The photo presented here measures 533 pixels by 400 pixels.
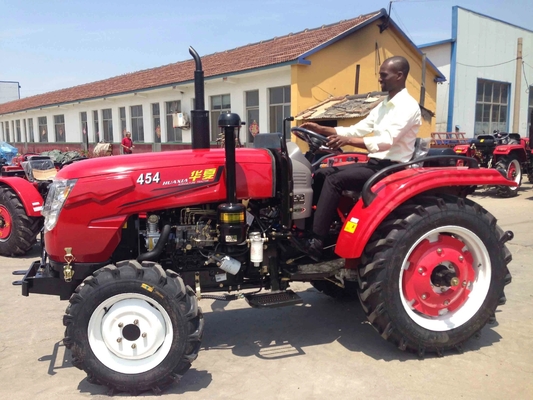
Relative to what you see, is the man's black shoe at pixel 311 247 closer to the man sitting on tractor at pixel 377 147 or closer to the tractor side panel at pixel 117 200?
the man sitting on tractor at pixel 377 147

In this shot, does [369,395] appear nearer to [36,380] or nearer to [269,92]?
[36,380]

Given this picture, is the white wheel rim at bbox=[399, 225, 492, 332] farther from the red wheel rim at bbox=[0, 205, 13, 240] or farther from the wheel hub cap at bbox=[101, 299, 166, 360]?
the red wheel rim at bbox=[0, 205, 13, 240]

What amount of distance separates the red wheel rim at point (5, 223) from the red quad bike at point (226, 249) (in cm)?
364

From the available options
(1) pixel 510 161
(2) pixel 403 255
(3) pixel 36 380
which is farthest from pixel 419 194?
(1) pixel 510 161

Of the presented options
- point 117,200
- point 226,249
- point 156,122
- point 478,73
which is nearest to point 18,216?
point 117,200

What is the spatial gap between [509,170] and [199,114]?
36.1 feet

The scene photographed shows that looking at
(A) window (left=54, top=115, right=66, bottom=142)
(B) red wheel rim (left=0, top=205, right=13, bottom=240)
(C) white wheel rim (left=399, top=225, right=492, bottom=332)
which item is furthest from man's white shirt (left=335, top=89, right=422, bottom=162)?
(A) window (left=54, top=115, right=66, bottom=142)

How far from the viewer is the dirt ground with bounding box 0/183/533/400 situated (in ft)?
9.48

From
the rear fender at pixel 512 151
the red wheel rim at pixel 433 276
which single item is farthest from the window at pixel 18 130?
the red wheel rim at pixel 433 276

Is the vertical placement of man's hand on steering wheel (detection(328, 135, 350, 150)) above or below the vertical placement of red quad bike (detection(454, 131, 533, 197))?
above

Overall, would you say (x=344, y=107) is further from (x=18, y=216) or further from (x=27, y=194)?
(x=18, y=216)

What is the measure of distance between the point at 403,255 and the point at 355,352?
816 millimetres

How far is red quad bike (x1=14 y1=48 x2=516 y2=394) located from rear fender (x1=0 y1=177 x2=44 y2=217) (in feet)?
10.9

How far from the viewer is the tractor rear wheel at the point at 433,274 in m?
3.14
